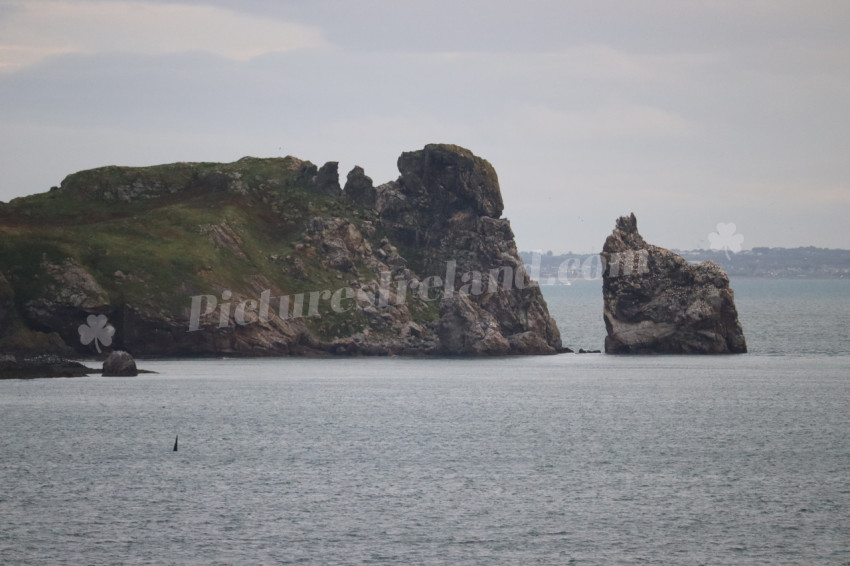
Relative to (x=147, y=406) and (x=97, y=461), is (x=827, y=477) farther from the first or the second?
(x=147, y=406)

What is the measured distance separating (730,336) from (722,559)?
143m

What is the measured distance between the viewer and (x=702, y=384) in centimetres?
14525

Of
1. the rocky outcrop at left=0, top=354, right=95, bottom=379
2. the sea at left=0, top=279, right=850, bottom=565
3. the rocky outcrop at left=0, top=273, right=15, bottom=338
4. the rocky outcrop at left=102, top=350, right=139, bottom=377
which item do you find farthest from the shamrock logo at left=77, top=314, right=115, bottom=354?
the sea at left=0, top=279, right=850, bottom=565

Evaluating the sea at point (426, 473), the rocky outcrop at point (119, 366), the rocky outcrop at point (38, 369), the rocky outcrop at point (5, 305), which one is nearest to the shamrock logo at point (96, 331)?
the rocky outcrop at point (5, 305)

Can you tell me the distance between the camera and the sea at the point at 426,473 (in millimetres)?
56500

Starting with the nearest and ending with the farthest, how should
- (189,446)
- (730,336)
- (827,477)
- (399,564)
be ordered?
(399,564) < (827,477) < (189,446) < (730,336)

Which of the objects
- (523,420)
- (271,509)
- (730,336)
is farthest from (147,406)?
(730,336)

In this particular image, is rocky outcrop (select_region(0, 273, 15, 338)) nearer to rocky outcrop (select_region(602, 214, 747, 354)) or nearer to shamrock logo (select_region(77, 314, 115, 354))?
shamrock logo (select_region(77, 314, 115, 354))

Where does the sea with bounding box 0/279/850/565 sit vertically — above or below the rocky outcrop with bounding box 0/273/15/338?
below

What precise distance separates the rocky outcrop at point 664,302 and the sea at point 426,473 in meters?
38.5

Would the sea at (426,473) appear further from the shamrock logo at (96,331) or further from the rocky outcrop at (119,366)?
the shamrock logo at (96,331)

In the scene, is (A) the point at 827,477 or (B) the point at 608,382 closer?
(A) the point at 827,477

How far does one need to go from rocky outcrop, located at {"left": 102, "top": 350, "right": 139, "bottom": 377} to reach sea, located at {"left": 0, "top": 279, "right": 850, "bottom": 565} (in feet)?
30.1

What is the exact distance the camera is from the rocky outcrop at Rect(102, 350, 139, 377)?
155 metres
